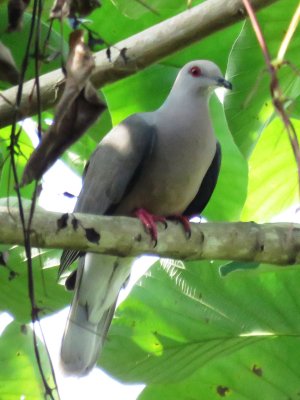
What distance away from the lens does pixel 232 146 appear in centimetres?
378

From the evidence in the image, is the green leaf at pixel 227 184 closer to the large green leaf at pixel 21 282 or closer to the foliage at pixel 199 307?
the foliage at pixel 199 307

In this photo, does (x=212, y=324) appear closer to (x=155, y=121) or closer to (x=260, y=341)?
(x=260, y=341)

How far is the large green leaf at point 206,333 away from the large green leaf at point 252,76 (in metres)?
0.55

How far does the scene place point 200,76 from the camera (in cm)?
350

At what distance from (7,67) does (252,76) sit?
68.2 inches

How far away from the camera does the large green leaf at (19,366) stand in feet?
11.1

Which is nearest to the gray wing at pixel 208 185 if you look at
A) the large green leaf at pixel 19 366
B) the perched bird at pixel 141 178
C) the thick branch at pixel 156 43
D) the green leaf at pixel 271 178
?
the perched bird at pixel 141 178

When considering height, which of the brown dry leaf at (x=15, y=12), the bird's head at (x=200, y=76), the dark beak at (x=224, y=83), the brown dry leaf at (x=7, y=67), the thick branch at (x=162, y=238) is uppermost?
the bird's head at (x=200, y=76)

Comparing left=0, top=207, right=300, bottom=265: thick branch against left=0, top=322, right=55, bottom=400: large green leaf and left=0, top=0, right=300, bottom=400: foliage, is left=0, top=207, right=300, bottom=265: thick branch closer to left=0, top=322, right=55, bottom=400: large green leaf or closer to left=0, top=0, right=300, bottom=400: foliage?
left=0, top=0, right=300, bottom=400: foliage

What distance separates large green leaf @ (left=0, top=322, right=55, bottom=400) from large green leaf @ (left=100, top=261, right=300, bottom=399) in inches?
12.1

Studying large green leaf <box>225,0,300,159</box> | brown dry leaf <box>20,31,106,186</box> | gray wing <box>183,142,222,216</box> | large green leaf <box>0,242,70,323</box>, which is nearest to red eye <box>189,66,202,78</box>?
gray wing <box>183,142,222,216</box>

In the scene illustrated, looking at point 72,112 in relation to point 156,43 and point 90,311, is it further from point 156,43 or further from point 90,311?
point 90,311

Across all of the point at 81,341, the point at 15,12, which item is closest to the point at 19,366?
the point at 81,341

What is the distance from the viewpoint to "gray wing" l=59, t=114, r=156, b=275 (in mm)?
3248
